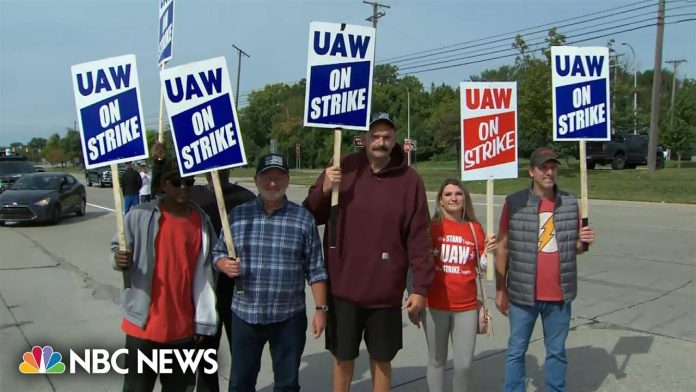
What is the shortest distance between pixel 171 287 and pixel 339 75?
1698mm

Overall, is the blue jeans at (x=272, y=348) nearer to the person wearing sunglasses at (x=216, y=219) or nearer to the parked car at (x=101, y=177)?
the person wearing sunglasses at (x=216, y=219)

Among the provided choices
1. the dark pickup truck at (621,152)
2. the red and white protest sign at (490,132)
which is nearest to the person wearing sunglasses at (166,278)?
the red and white protest sign at (490,132)

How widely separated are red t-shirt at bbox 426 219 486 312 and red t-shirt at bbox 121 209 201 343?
5.13 feet

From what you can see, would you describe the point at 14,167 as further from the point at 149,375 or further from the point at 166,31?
the point at 149,375

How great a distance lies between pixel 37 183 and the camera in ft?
56.1

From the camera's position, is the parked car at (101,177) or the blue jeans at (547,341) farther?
the parked car at (101,177)

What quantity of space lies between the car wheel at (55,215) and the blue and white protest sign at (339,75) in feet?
48.0

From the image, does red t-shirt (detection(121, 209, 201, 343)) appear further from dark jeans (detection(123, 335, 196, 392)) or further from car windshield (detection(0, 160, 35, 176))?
car windshield (detection(0, 160, 35, 176))

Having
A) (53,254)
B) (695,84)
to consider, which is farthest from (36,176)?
(695,84)

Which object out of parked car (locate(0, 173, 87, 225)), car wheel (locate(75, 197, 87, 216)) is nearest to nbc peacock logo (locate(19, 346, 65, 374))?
parked car (locate(0, 173, 87, 225))

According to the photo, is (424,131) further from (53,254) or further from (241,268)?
(241,268)

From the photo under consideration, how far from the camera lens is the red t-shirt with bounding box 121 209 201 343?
3.22m

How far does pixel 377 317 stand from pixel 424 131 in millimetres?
68070

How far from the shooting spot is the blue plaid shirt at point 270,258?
10.9ft
